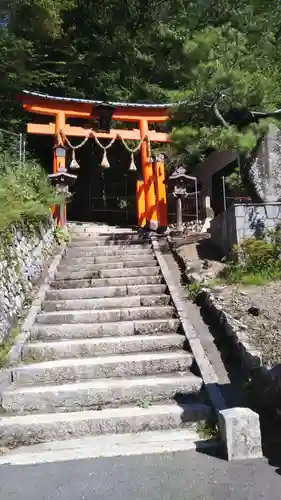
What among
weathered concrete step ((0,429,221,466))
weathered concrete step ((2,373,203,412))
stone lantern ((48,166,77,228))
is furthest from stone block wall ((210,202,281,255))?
stone lantern ((48,166,77,228))

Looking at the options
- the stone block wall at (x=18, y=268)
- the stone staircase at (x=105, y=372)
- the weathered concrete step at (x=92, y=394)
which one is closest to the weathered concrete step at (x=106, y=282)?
the stone staircase at (x=105, y=372)

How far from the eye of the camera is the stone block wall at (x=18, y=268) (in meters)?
6.03

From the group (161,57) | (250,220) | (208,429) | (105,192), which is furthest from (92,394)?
(105,192)

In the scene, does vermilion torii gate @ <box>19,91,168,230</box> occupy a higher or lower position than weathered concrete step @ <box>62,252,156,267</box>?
higher

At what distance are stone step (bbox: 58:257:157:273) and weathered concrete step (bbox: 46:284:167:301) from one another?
1.10m

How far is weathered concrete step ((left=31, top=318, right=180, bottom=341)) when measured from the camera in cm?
617

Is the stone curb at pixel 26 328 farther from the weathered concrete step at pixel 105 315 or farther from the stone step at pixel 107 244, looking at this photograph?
the stone step at pixel 107 244

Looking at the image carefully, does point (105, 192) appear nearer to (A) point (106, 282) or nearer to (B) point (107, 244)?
(B) point (107, 244)

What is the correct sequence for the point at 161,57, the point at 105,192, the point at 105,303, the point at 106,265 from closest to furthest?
the point at 105,303 < the point at 106,265 < the point at 161,57 < the point at 105,192

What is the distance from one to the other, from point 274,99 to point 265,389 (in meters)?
7.86

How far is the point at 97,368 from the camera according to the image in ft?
17.5

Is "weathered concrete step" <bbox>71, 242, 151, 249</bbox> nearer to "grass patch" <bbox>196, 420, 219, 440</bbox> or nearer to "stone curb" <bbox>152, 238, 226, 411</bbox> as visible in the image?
"stone curb" <bbox>152, 238, 226, 411</bbox>

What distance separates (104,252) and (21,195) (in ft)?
7.29

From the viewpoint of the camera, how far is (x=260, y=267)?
24.0ft
